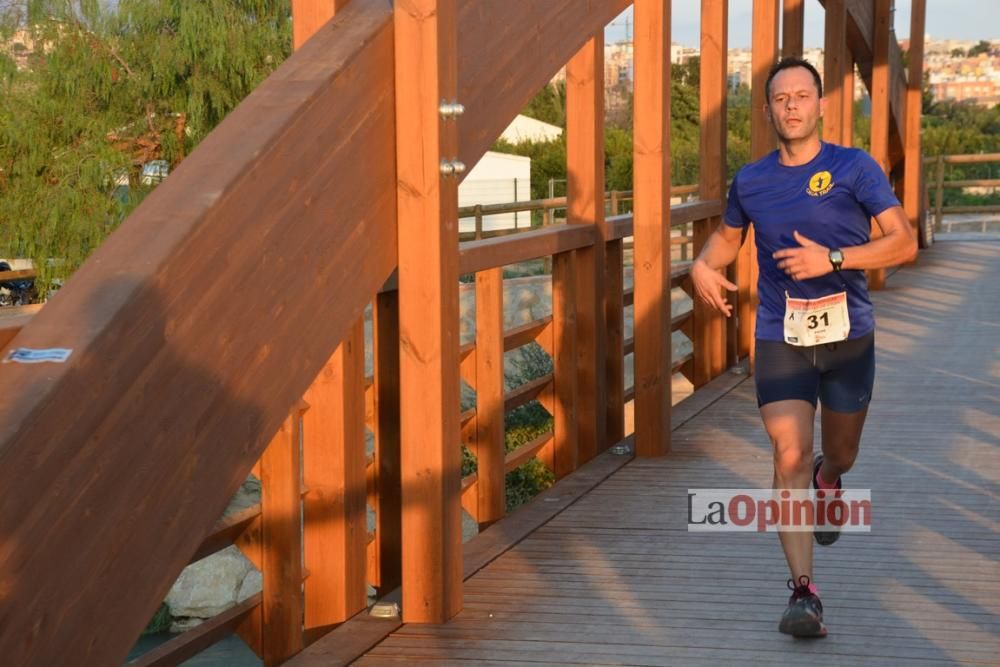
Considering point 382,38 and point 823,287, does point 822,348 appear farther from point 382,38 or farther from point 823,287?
point 382,38

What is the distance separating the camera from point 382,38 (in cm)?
380

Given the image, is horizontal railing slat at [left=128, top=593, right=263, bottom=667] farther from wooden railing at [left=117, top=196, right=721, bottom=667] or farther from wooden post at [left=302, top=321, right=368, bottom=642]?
wooden post at [left=302, top=321, right=368, bottom=642]

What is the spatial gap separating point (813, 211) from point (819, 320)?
0.92ft

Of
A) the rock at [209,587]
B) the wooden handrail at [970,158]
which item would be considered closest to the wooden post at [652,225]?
the rock at [209,587]

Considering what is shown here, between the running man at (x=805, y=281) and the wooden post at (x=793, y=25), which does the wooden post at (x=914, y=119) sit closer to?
the wooden post at (x=793, y=25)

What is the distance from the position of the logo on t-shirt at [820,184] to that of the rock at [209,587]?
44.4 ft

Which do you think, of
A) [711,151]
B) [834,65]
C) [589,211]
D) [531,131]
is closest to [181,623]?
[834,65]

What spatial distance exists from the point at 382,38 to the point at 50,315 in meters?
1.43

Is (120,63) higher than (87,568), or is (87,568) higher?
(120,63)

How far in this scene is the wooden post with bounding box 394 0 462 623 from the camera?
3.86 m

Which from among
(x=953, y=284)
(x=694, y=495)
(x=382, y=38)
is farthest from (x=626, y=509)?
(x=953, y=284)

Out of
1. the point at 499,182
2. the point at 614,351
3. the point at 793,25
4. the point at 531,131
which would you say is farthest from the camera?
the point at 531,131

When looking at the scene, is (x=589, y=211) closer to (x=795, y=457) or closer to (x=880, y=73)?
(x=795, y=457)

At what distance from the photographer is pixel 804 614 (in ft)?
13.1
